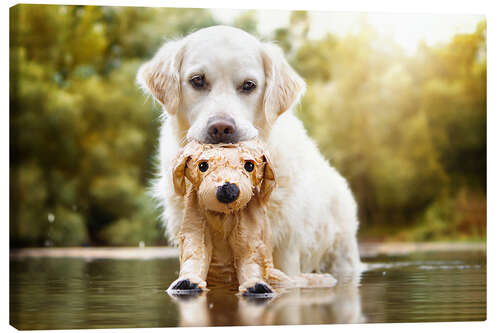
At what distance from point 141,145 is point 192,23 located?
1629mm

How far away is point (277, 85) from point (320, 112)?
1.68 meters

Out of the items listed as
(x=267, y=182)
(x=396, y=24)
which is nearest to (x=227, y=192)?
(x=267, y=182)

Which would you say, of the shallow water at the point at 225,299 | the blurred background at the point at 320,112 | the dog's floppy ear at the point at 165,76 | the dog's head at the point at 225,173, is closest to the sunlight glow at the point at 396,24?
the blurred background at the point at 320,112

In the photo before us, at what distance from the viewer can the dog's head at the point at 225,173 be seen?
3562 mm

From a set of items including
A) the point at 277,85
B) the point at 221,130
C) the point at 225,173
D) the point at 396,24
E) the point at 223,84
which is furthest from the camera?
the point at 396,24

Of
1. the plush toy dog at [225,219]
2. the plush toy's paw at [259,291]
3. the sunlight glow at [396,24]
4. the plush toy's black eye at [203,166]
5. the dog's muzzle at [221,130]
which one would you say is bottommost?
the plush toy's paw at [259,291]

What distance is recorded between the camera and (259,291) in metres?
3.62

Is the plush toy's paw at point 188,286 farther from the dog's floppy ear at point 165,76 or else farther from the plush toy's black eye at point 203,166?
the dog's floppy ear at point 165,76

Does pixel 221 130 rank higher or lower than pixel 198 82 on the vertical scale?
lower

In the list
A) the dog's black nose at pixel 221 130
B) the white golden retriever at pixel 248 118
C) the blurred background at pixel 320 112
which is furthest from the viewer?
the blurred background at pixel 320 112

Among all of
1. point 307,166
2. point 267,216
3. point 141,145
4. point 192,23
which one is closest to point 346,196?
point 307,166

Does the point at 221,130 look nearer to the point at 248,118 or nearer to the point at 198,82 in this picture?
the point at 248,118

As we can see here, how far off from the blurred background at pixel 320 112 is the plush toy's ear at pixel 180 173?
0.99 m
